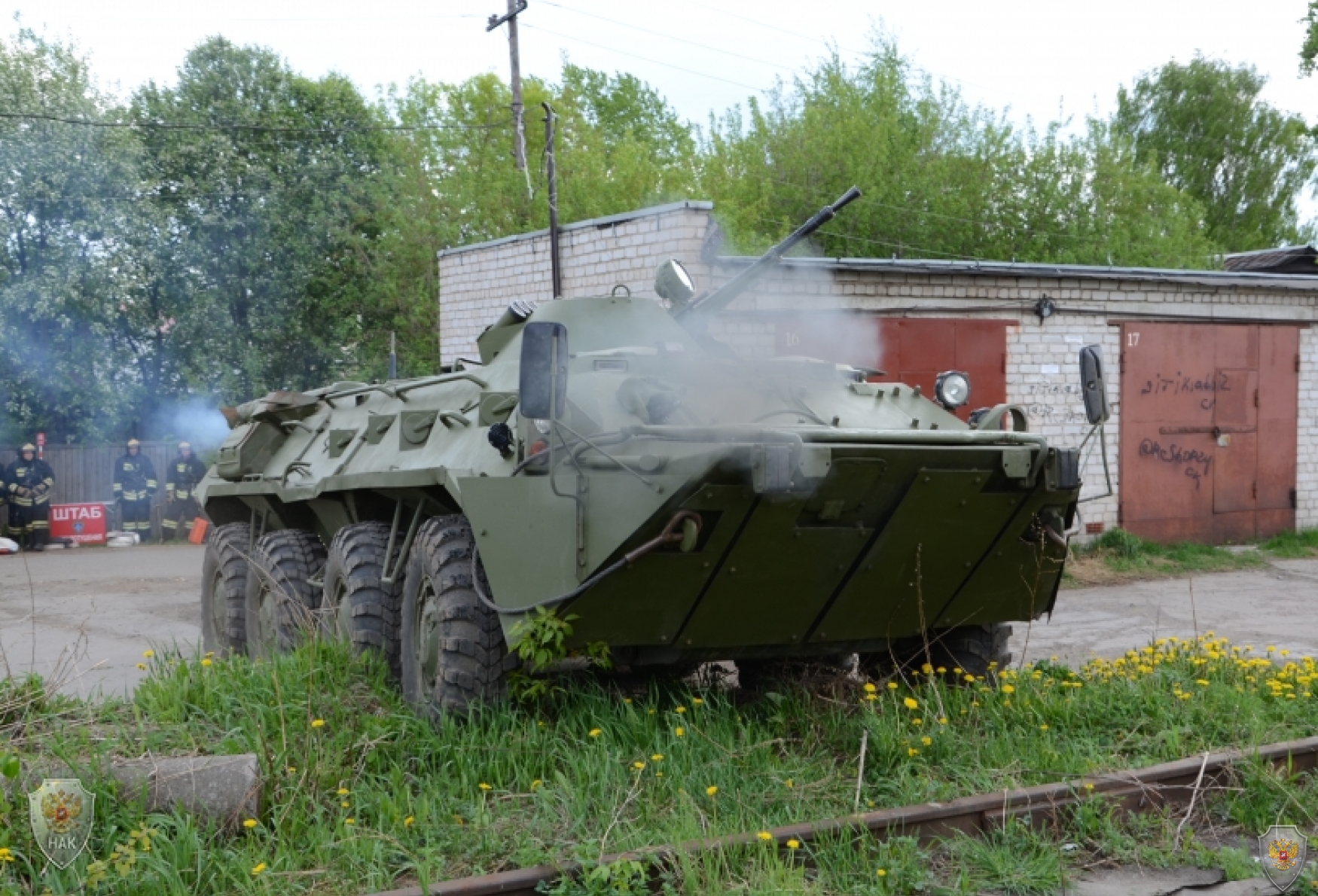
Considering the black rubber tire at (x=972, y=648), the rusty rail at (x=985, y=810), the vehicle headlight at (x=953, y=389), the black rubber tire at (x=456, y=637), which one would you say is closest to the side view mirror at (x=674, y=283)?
the vehicle headlight at (x=953, y=389)

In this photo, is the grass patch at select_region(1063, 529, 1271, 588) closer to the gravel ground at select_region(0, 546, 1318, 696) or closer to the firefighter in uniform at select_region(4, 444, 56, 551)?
the gravel ground at select_region(0, 546, 1318, 696)

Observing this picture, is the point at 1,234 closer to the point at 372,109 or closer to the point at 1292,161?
the point at 372,109

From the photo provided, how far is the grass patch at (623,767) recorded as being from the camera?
4.21 metres

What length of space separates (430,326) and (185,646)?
1752 cm

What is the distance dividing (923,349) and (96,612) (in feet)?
23.2

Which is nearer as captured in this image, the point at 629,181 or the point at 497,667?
the point at 497,667

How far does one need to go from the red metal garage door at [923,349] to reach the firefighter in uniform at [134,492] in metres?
10.6

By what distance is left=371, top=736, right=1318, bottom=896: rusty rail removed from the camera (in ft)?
13.3

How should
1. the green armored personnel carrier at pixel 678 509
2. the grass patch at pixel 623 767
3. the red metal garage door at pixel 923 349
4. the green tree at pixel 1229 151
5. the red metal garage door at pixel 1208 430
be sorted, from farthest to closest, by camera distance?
the green tree at pixel 1229 151 → the red metal garage door at pixel 1208 430 → the red metal garage door at pixel 923 349 → the green armored personnel carrier at pixel 678 509 → the grass patch at pixel 623 767

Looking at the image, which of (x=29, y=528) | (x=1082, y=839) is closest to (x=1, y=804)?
(x=1082, y=839)

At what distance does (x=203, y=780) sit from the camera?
4.52 metres

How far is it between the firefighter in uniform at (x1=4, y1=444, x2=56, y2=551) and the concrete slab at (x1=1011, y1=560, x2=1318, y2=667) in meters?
12.9

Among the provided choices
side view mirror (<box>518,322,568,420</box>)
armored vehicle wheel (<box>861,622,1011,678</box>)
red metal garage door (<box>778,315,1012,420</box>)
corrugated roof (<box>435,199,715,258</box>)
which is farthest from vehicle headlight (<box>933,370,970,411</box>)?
corrugated roof (<box>435,199,715,258</box>)

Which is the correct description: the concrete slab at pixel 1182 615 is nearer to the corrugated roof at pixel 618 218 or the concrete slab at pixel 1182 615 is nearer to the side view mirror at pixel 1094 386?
the side view mirror at pixel 1094 386
